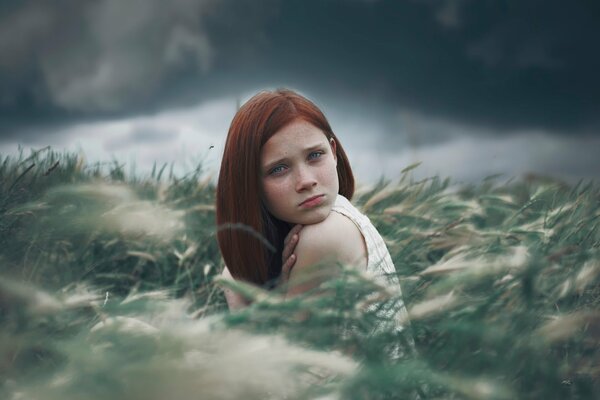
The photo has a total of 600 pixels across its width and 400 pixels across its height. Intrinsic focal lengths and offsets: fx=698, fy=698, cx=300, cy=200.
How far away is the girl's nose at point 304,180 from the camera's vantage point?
4.88 ft

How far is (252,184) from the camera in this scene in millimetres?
1547

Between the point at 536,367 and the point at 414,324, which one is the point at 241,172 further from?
the point at 536,367

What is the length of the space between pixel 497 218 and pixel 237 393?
2230 mm

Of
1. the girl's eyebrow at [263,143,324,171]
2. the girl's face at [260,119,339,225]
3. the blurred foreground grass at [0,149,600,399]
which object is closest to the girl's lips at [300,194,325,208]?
the girl's face at [260,119,339,225]

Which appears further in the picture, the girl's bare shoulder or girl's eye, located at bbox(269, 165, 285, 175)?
girl's eye, located at bbox(269, 165, 285, 175)

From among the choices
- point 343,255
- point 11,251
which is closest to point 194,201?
point 11,251

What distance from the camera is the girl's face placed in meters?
1.50

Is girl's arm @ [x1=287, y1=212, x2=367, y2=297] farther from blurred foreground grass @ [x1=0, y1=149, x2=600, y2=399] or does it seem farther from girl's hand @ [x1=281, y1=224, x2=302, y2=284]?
blurred foreground grass @ [x1=0, y1=149, x2=600, y2=399]

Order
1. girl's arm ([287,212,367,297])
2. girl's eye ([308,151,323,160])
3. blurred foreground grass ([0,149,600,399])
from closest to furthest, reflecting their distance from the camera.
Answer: blurred foreground grass ([0,149,600,399]), girl's arm ([287,212,367,297]), girl's eye ([308,151,323,160])

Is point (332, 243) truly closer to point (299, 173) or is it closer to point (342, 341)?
point (299, 173)

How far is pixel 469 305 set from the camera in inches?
45.6

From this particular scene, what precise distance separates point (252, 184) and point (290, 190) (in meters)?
0.09

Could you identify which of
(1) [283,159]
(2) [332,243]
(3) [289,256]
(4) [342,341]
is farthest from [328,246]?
(4) [342,341]

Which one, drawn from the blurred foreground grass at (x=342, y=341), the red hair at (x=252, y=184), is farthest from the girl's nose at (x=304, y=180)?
the blurred foreground grass at (x=342, y=341)
